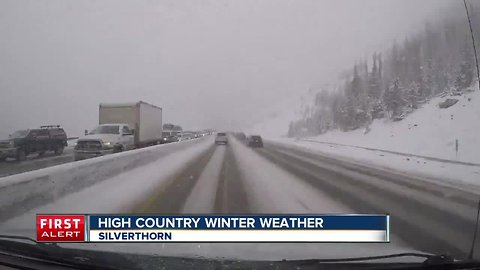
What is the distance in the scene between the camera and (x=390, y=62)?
141 inches

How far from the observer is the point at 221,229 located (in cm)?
308

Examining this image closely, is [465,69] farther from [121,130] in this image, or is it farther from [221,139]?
[121,130]

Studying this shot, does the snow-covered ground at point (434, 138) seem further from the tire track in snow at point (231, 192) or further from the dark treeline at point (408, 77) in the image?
the tire track in snow at point (231, 192)

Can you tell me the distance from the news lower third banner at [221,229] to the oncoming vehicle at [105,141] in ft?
5.18

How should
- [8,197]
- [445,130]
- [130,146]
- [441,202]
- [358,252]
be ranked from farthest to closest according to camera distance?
[130,146] → [441,202] → [8,197] → [445,130] → [358,252]

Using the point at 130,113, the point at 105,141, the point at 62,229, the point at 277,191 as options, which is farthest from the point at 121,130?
the point at 277,191

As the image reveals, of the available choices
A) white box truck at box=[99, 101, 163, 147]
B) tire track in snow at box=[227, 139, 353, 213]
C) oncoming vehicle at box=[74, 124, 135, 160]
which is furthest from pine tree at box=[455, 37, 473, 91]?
oncoming vehicle at box=[74, 124, 135, 160]

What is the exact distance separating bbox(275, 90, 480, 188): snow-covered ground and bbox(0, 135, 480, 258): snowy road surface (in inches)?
13.6

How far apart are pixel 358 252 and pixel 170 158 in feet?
16.3

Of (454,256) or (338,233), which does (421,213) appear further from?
(338,233)

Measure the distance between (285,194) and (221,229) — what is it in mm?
1361

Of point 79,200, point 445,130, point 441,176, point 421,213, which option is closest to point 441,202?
point 441,176

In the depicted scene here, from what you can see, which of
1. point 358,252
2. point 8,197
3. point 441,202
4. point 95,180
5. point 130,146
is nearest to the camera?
point 358,252

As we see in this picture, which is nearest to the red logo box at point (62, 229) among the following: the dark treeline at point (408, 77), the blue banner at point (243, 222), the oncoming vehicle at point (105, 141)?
the blue banner at point (243, 222)
